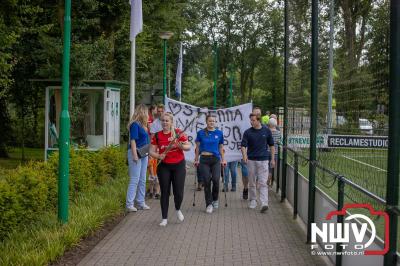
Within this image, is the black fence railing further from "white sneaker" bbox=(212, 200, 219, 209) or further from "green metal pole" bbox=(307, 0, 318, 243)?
"white sneaker" bbox=(212, 200, 219, 209)

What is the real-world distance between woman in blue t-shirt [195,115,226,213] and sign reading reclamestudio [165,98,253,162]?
2.49 m

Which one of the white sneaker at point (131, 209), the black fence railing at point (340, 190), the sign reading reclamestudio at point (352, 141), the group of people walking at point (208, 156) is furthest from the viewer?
the white sneaker at point (131, 209)

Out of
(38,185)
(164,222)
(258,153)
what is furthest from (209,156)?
(38,185)

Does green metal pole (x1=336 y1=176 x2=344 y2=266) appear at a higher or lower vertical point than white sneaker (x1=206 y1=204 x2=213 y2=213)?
higher

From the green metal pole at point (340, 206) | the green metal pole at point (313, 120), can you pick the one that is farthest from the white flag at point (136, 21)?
the green metal pole at point (340, 206)

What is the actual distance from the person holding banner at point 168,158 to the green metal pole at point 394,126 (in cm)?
511

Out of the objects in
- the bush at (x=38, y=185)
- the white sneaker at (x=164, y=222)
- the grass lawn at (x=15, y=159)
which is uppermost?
the bush at (x=38, y=185)

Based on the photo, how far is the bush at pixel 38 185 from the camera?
26.6 feet

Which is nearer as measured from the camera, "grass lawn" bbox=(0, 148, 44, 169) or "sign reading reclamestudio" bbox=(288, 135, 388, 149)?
"sign reading reclamestudio" bbox=(288, 135, 388, 149)

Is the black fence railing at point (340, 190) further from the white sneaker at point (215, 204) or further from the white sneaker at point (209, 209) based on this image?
the white sneaker at point (215, 204)

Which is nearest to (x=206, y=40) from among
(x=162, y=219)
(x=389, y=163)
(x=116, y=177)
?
(x=116, y=177)

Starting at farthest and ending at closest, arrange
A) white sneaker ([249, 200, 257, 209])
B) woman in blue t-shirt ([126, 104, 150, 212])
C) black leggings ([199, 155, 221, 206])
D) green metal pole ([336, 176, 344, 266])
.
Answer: white sneaker ([249, 200, 257, 209]), black leggings ([199, 155, 221, 206]), woman in blue t-shirt ([126, 104, 150, 212]), green metal pole ([336, 176, 344, 266])

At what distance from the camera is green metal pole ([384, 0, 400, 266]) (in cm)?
490

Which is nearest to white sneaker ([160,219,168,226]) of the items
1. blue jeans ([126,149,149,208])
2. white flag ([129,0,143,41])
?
blue jeans ([126,149,149,208])
